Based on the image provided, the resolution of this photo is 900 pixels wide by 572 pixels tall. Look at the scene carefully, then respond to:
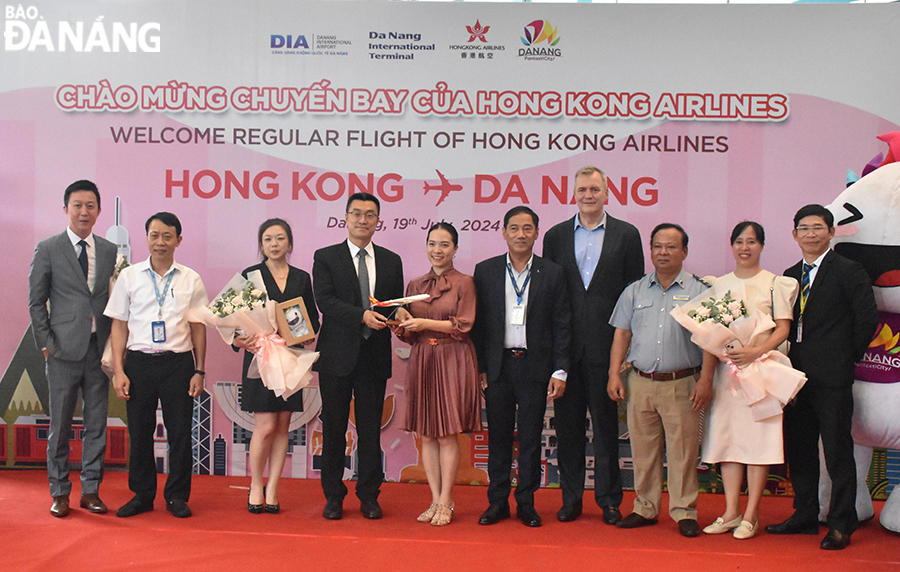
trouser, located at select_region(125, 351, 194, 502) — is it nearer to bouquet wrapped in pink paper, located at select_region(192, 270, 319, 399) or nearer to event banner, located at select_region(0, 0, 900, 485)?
bouquet wrapped in pink paper, located at select_region(192, 270, 319, 399)

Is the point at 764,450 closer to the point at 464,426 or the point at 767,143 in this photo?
the point at 464,426

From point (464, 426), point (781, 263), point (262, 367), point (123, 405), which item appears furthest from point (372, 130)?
point (781, 263)

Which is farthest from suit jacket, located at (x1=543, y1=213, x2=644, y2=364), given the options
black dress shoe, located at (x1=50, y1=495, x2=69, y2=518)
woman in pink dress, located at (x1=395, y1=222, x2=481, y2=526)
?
black dress shoe, located at (x1=50, y1=495, x2=69, y2=518)

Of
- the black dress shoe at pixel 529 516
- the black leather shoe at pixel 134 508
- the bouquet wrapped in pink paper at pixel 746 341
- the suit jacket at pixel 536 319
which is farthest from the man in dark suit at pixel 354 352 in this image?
the bouquet wrapped in pink paper at pixel 746 341

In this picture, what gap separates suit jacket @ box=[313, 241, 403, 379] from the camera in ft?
12.0

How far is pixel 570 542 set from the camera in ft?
11.1

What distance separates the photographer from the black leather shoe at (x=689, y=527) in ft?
11.3

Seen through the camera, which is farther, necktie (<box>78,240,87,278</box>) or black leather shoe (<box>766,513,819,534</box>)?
necktie (<box>78,240,87,278</box>)

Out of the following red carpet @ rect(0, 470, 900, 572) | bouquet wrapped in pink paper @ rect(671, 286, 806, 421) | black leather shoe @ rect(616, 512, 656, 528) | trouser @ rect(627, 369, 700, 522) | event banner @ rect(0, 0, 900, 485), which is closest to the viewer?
red carpet @ rect(0, 470, 900, 572)

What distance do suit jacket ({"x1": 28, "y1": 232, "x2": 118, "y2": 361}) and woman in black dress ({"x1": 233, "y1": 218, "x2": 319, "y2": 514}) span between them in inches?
31.6

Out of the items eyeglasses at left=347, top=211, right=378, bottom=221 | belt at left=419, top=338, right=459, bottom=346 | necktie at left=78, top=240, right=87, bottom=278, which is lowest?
belt at left=419, top=338, right=459, bottom=346

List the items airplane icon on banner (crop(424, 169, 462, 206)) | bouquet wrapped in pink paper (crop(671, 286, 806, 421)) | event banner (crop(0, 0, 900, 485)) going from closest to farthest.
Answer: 1. bouquet wrapped in pink paper (crop(671, 286, 806, 421))
2. event banner (crop(0, 0, 900, 485))
3. airplane icon on banner (crop(424, 169, 462, 206))

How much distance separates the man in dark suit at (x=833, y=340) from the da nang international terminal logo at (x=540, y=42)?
6.16ft

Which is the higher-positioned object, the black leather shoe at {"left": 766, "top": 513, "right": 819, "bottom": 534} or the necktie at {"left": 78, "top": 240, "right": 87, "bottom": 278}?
the necktie at {"left": 78, "top": 240, "right": 87, "bottom": 278}
